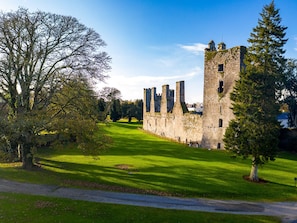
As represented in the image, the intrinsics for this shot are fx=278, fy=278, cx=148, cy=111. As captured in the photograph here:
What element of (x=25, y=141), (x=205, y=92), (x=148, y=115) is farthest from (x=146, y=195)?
(x=148, y=115)

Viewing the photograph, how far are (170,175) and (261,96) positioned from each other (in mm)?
9933

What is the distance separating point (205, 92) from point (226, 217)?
2773 centimetres

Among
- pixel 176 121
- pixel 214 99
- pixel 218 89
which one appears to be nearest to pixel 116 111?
pixel 176 121

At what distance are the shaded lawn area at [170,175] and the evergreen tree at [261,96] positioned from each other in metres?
2.63

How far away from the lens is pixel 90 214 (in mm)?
14516

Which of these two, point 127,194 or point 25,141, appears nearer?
point 127,194

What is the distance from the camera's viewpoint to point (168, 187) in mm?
20312

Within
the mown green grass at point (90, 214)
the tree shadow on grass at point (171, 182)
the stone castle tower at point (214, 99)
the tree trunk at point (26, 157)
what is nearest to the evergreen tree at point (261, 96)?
the tree shadow on grass at point (171, 182)

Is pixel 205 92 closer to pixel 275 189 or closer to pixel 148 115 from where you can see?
pixel 275 189

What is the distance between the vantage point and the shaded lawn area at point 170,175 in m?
19.8

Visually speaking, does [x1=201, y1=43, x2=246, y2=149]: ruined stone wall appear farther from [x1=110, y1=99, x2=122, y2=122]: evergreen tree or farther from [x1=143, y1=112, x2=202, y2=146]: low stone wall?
[x1=110, y1=99, x2=122, y2=122]: evergreen tree

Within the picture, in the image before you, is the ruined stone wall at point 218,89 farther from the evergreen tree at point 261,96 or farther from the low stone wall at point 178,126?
the evergreen tree at point 261,96

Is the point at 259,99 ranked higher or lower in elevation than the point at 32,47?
lower

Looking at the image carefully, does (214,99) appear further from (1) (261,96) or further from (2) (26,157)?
(2) (26,157)
